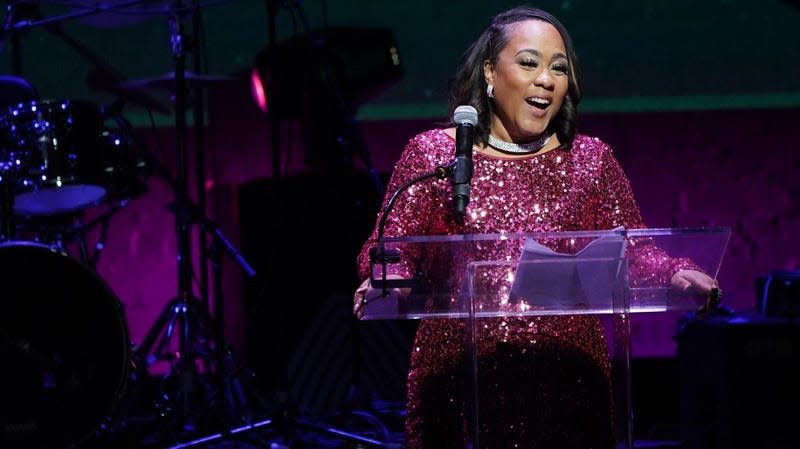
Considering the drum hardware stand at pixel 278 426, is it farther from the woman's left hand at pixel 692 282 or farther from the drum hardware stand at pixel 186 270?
the woman's left hand at pixel 692 282

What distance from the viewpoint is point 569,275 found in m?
1.78

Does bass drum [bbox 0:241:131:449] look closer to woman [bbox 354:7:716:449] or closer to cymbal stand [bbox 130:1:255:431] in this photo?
cymbal stand [bbox 130:1:255:431]

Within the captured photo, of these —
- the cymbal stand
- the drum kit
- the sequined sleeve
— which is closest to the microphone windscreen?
the sequined sleeve

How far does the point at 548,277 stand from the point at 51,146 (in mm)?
2969

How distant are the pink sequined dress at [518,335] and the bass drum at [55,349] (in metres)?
1.89

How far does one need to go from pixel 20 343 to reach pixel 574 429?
8.16 feet

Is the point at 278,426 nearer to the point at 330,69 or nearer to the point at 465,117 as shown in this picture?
the point at 330,69

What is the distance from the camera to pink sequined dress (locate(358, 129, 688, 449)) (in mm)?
2123

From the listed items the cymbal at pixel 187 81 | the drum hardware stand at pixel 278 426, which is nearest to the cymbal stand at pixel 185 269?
the drum hardware stand at pixel 278 426

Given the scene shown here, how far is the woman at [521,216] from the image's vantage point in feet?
6.98

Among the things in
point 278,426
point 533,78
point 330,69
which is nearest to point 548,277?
point 533,78

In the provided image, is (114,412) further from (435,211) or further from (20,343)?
(435,211)

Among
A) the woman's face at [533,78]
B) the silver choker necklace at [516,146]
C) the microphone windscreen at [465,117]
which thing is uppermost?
the woman's face at [533,78]

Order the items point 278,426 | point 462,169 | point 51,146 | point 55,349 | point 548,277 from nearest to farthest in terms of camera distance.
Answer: point 548,277 < point 462,169 < point 55,349 < point 278,426 < point 51,146
